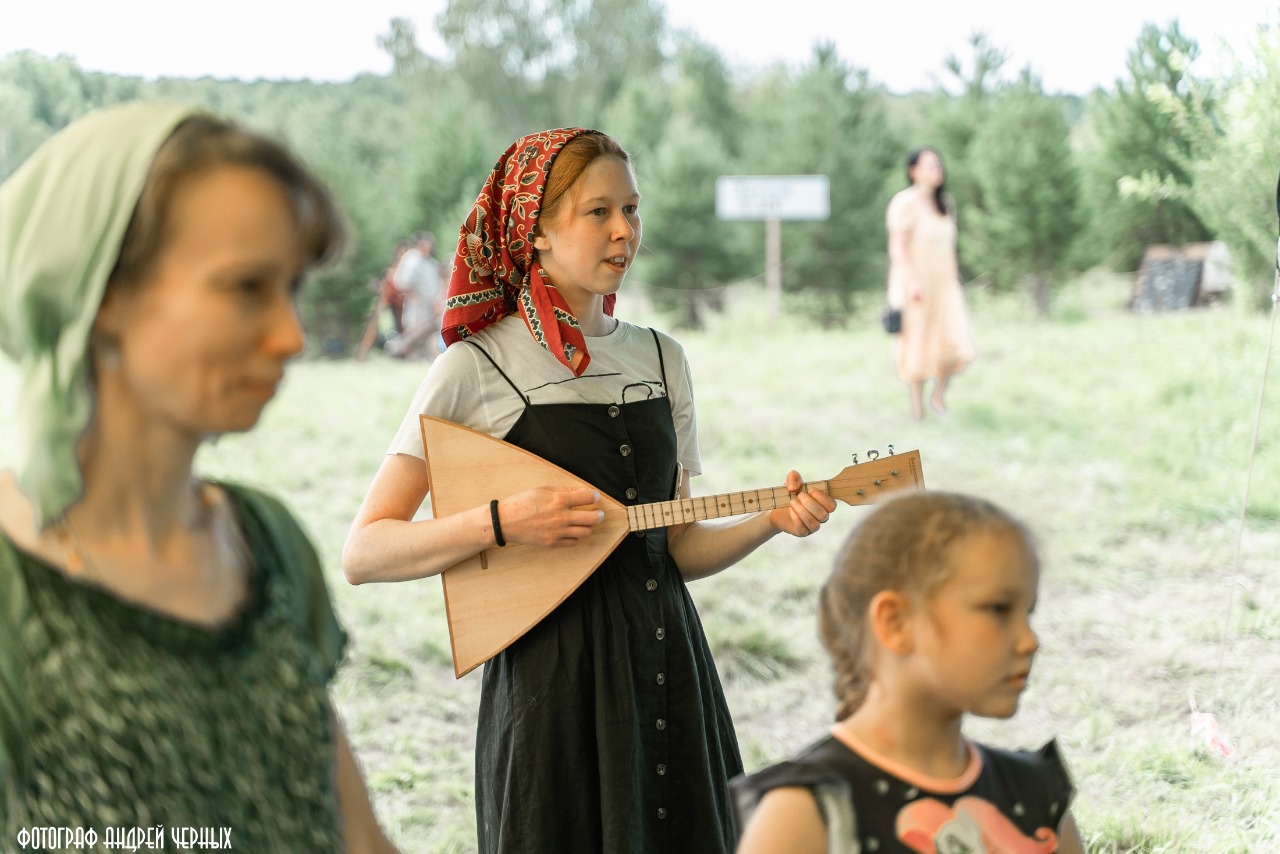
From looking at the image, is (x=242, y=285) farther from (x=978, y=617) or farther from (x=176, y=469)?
(x=978, y=617)

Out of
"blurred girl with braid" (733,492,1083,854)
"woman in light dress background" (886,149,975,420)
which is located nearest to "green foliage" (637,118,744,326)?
"woman in light dress background" (886,149,975,420)

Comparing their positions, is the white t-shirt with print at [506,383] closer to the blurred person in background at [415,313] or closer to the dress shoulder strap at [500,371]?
the dress shoulder strap at [500,371]

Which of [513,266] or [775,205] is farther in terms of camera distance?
[775,205]

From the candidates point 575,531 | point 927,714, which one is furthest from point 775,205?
point 927,714

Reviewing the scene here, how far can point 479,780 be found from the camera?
6.10 feet

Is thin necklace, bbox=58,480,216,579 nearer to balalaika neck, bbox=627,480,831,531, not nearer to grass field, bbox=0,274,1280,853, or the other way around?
balalaika neck, bbox=627,480,831,531

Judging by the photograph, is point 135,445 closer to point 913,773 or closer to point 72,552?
point 72,552

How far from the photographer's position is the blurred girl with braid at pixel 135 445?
2.60 feet

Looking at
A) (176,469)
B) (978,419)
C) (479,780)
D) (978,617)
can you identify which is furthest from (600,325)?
(978,419)

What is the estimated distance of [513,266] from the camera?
187 centimetres

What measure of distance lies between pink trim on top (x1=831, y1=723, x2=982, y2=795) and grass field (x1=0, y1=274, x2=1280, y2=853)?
4.83 ft

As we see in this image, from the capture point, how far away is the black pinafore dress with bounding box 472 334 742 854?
1733 mm

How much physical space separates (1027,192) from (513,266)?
23.3 feet

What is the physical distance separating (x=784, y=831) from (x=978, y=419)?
21.2ft
